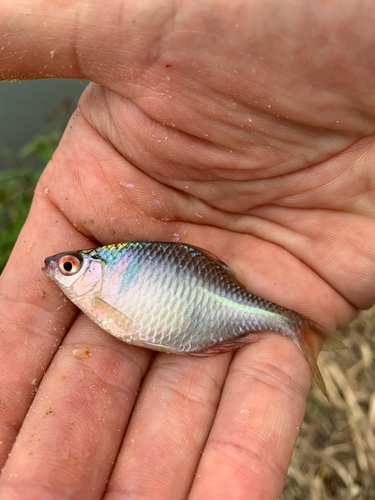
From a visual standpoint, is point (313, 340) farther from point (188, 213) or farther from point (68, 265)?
point (68, 265)

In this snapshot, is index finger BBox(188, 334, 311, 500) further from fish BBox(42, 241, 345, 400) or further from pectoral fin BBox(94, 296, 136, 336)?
pectoral fin BBox(94, 296, 136, 336)

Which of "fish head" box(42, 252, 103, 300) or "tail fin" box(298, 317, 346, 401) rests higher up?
"fish head" box(42, 252, 103, 300)

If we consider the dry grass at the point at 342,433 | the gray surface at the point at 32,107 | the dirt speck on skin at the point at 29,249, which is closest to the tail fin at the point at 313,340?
the dry grass at the point at 342,433

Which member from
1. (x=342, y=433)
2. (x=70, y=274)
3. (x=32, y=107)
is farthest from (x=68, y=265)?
(x=32, y=107)

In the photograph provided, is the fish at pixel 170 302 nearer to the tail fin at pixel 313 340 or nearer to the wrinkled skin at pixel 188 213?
the tail fin at pixel 313 340

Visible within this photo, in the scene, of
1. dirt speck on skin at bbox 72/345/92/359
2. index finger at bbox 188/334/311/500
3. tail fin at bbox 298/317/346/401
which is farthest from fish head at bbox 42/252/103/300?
tail fin at bbox 298/317/346/401

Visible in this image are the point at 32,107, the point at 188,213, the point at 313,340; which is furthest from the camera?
the point at 32,107

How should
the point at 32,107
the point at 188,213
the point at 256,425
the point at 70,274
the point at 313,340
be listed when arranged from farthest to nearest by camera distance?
the point at 32,107, the point at 188,213, the point at 313,340, the point at 70,274, the point at 256,425
